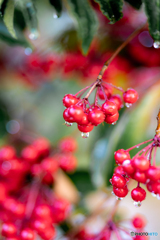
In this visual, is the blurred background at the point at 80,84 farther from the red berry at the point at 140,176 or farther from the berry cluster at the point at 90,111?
the red berry at the point at 140,176

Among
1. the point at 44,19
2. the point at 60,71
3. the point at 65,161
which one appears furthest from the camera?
the point at 44,19

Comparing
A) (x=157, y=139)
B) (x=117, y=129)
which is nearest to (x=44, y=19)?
(x=117, y=129)

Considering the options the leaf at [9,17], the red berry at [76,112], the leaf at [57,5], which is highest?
the leaf at [57,5]

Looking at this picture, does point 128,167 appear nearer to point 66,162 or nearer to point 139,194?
point 139,194

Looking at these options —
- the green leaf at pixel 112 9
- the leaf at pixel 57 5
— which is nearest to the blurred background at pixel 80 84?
the leaf at pixel 57 5

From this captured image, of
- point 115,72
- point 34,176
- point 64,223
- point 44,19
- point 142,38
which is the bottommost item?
point 64,223

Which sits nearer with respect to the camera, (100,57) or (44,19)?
(100,57)

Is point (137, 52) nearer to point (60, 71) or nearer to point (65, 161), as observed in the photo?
point (60, 71)

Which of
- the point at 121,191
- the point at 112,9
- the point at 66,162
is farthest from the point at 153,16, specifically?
the point at 66,162
